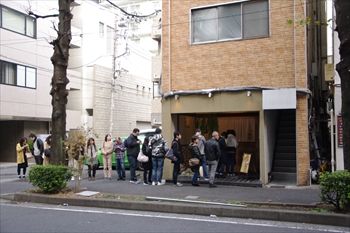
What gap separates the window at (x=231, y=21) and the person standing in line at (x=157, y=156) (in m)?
4.03

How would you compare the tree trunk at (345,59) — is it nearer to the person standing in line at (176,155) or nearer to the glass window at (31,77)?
the person standing in line at (176,155)

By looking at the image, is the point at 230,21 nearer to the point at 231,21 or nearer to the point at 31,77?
the point at 231,21

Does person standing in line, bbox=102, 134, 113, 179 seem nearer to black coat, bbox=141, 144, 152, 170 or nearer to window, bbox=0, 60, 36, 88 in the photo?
black coat, bbox=141, 144, 152, 170

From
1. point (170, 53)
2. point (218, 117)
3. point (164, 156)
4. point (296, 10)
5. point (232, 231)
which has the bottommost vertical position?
point (232, 231)

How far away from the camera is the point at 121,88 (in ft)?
140

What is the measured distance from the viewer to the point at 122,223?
8.65 meters

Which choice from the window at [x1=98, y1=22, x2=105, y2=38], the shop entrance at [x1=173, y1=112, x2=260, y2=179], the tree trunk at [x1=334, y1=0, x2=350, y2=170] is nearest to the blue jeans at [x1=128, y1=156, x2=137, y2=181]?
the shop entrance at [x1=173, y1=112, x2=260, y2=179]

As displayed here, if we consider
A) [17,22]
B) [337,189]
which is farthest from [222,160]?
[17,22]

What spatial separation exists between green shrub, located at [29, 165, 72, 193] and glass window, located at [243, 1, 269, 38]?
7592 mm

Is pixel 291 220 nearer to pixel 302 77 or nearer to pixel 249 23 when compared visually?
pixel 302 77

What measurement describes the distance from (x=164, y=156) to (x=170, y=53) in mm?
4056

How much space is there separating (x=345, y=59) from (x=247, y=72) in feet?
19.5

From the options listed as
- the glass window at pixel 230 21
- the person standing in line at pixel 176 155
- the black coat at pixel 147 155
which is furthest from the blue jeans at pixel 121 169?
the glass window at pixel 230 21

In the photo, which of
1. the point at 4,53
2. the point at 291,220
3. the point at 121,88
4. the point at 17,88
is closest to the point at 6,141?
the point at 17,88
